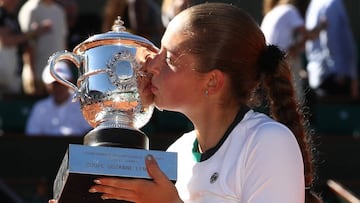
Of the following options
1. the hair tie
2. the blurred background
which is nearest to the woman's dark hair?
the hair tie

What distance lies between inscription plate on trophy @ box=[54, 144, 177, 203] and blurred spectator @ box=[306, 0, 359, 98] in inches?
223

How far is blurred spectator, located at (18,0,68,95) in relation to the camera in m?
8.12

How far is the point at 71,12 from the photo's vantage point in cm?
902

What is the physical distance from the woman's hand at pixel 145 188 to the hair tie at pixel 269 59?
15.9 inches

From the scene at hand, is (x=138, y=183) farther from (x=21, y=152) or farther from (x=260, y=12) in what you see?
(x=260, y=12)

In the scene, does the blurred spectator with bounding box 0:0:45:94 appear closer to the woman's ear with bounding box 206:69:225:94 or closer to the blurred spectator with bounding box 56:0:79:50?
the blurred spectator with bounding box 56:0:79:50

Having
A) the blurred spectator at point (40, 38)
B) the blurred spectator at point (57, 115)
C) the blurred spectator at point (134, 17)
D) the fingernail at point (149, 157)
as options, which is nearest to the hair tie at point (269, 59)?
the fingernail at point (149, 157)

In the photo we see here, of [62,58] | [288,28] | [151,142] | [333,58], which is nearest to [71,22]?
[333,58]

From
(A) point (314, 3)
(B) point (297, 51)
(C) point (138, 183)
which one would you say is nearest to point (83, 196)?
(C) point (138, 183)

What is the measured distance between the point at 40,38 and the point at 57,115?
0.96 metres

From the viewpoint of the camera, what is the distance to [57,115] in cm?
736

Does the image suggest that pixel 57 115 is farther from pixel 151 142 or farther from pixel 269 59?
pixel 269 59

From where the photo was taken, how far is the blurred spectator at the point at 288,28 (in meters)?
7.19

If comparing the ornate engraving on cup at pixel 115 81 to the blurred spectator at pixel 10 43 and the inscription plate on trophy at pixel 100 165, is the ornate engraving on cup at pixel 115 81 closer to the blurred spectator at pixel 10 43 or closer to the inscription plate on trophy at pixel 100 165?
the inscription plate on trophy at pixel 100 165
